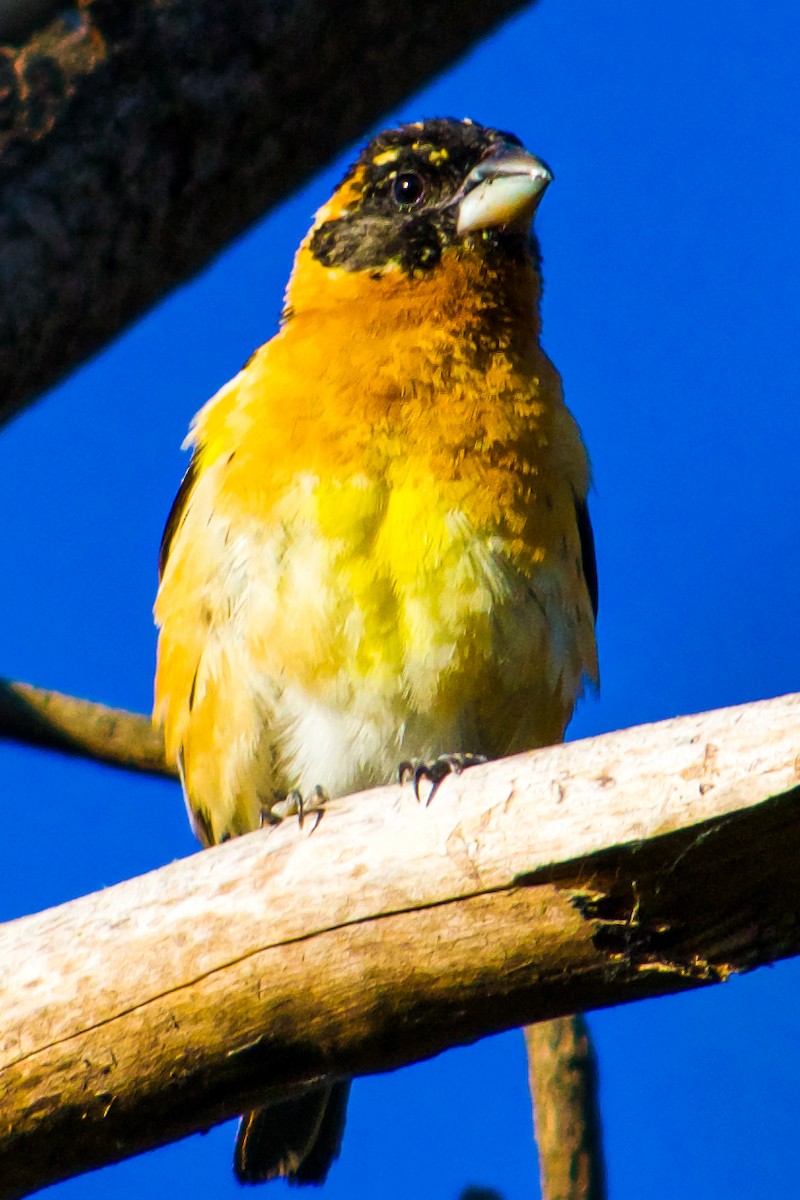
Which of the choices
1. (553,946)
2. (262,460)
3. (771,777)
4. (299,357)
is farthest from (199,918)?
(299,357)

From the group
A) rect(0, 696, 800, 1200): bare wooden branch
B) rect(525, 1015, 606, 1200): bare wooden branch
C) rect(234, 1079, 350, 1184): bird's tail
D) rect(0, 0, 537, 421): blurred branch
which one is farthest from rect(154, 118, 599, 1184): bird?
rect(0, 696, 800, 1200): bare wooden branch

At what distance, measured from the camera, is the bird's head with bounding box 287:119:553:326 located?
5.28 m

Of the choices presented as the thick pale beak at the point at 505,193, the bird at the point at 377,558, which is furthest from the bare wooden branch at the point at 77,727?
the thick pale beak at the point at 505,193

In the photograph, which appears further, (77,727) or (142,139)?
(77,727)

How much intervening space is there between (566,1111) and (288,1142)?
0.88 meters

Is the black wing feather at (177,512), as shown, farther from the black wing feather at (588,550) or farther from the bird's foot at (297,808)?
the black wing feather at (588,550)

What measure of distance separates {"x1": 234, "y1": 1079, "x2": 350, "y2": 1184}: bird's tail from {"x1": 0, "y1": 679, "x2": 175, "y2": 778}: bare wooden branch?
1267 mm

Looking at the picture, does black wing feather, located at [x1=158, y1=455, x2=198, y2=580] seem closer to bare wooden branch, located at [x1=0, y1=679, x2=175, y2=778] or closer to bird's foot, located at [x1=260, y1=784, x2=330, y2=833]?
bare wooden branch, located at [x1=0, y1=679, x2=175, y2=778]

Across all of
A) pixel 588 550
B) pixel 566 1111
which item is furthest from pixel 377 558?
pixel 566 1111

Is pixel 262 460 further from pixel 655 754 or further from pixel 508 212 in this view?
pixel 655 754

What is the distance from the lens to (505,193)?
525 centimetres

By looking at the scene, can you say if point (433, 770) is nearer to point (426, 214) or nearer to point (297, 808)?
point (297, 808)

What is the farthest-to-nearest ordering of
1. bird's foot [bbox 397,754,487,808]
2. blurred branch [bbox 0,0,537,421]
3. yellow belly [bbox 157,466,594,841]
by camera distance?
1. yellow belly [bbox 157,466,594,841]
2. blurred branch [bbox 0,0,537,421]
3. bird's foot [bbox 397,754,487,808]

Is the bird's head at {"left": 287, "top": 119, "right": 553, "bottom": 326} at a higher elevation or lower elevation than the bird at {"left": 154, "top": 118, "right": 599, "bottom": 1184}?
higher
